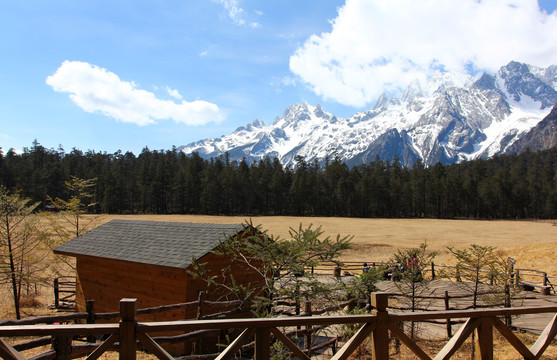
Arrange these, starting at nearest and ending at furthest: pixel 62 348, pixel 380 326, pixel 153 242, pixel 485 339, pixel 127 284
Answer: pixel 380 326 → pixel 485 339 → pixel 62 348 → pixel 127 284 → pixel 153 242

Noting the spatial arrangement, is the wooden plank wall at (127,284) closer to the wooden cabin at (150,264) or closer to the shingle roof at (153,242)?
the wooden cabin at (150,264)

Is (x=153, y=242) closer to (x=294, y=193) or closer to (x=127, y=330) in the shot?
(x=127, y=330)

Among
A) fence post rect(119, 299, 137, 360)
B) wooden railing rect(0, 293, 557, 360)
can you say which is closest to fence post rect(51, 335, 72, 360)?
wooden railing rect(0, 293, 557, 360)

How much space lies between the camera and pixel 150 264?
12.1 meters

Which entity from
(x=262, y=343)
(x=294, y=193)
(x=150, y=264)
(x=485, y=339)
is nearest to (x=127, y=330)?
(x=262, y=343)

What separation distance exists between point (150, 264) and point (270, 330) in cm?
982

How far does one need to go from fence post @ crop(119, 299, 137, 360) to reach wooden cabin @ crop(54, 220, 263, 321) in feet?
25.7

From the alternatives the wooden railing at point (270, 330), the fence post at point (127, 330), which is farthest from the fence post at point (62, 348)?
the fence post at point (127, 330)

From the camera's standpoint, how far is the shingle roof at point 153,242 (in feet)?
40.0

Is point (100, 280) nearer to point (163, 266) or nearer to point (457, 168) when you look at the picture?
point (163, 266)

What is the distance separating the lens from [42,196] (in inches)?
3772

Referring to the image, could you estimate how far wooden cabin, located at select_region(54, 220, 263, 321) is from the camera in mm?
11750

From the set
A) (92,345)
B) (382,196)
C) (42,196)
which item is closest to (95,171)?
(42,196)

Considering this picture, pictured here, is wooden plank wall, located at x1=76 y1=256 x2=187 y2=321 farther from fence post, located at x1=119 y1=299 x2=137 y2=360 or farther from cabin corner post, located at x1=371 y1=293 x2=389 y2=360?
cabin corner post, located at x1=371 y1=293 x2=389 y2=360
